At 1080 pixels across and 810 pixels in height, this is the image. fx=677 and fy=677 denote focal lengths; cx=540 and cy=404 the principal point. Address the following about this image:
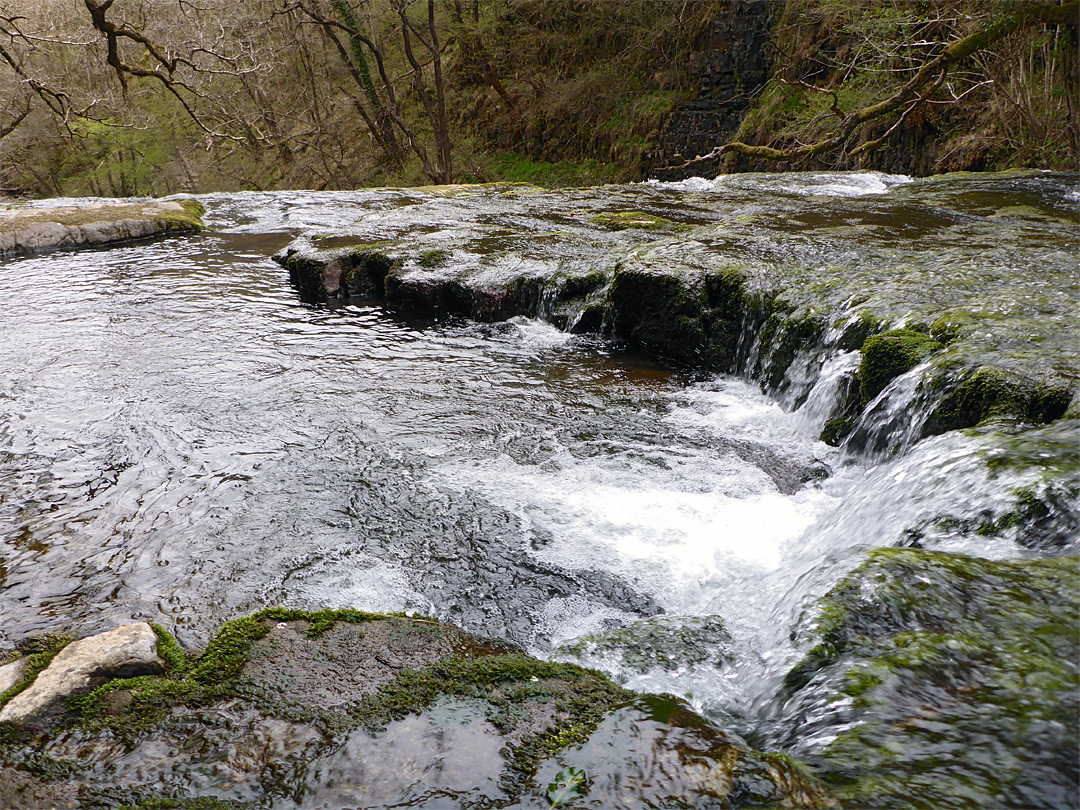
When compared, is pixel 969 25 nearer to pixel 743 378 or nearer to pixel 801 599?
pixel 743 378

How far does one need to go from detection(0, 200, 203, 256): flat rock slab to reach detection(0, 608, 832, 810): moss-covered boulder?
1293 centimetres

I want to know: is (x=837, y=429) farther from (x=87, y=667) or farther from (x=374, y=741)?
(x=87, y=667)

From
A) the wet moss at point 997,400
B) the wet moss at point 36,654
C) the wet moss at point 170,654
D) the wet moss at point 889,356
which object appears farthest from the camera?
the wet moss at point 889,356

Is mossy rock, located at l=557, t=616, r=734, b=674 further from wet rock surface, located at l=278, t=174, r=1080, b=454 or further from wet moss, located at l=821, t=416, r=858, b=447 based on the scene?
wet moss, located at l=821, t=416, r=858, b=447

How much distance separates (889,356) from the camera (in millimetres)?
4406

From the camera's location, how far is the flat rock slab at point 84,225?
12.2 m

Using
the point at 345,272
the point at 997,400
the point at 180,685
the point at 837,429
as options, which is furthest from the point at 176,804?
the point at 345,272

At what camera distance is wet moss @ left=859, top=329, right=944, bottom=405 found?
429 centimetres

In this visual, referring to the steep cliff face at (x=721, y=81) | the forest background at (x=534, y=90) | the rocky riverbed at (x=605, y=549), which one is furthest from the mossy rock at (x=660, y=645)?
the steep cliff face at (x=721, y=81)

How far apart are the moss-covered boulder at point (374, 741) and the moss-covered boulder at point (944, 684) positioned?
0.25 meters

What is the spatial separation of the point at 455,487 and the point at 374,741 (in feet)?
7.56

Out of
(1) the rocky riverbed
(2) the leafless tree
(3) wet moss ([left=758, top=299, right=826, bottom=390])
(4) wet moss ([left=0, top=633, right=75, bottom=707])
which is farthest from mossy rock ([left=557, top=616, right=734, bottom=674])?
(2) the leafless tree

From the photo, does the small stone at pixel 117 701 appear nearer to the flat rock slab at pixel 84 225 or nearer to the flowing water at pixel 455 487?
the flowing water at pixel 455 487

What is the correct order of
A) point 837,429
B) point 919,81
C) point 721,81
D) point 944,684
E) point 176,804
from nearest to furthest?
point 176,804
point 944,684
point 837,429
point 919,81
point 721,81
